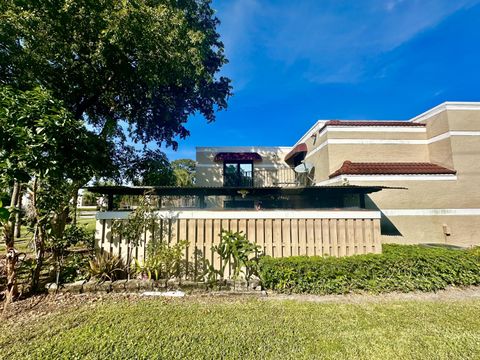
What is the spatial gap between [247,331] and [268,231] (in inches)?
111

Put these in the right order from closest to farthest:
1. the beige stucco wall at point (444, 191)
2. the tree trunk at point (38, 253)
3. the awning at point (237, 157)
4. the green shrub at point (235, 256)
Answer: the tree trunk at point (38, 253), the green shrub at point (235, 256), the beige stucco wall at point (444, 191), the awning at point (237, 157)

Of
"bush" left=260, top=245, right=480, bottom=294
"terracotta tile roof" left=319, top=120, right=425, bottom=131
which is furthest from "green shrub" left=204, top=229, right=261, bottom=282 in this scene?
"terracotta tile roof" left=319, top=120, right=425, bottom=131

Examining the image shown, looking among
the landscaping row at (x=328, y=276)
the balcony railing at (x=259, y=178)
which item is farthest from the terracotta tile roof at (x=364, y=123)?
the landscaping row at (x=328, y=276)

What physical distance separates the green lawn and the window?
40.5ft

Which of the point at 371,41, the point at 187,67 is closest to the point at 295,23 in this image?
the point at 371,41

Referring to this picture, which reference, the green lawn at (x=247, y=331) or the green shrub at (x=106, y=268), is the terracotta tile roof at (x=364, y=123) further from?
the green shrub at (x=106, y=268)

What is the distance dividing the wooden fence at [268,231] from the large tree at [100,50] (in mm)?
5742

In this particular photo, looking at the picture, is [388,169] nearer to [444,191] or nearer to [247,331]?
[444,191]

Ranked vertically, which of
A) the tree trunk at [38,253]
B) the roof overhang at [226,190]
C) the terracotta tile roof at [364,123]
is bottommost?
the tree trunk at [38,253]

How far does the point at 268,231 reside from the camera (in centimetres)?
580

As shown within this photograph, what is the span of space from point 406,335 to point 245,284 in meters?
2.86

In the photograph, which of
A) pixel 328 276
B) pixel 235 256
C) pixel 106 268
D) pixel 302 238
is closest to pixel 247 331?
pixel 235 256

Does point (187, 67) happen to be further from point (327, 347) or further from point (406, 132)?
point (406, 132)

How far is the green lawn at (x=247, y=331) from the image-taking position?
2.74 metres
